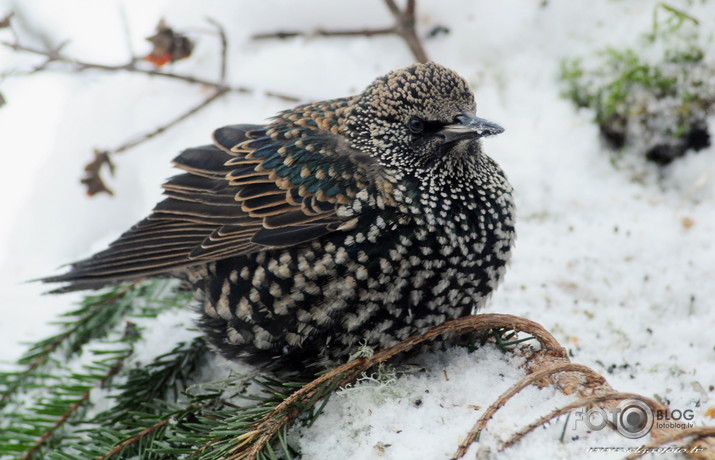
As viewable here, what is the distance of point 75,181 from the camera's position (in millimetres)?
4801

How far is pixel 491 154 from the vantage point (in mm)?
4445

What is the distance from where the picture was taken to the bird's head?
274 centimetres

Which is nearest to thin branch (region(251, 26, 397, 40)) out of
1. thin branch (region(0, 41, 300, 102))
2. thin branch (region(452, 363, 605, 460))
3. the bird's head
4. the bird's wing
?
thin branch (region(0, 41, 300, 102))

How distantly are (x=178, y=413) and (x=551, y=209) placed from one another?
231 cm

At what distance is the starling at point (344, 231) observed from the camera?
103 inches

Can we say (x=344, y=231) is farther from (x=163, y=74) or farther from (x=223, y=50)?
(x=163, y=74)

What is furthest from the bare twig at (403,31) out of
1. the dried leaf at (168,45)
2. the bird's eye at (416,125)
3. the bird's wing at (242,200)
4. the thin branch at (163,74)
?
the bird's eye at (416,125)

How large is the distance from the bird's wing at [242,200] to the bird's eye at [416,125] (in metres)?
0.19

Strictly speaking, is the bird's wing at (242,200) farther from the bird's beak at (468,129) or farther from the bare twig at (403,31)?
the bare twig at (403,31)

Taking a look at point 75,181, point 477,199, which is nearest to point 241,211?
point 477,199

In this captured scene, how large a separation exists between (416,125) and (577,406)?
1261mm

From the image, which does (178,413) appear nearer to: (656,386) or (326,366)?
(326,366)

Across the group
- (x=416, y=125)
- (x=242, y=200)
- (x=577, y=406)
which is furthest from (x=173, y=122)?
(x=577, y=406)

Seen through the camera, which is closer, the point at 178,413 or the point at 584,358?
the point at 178,413
